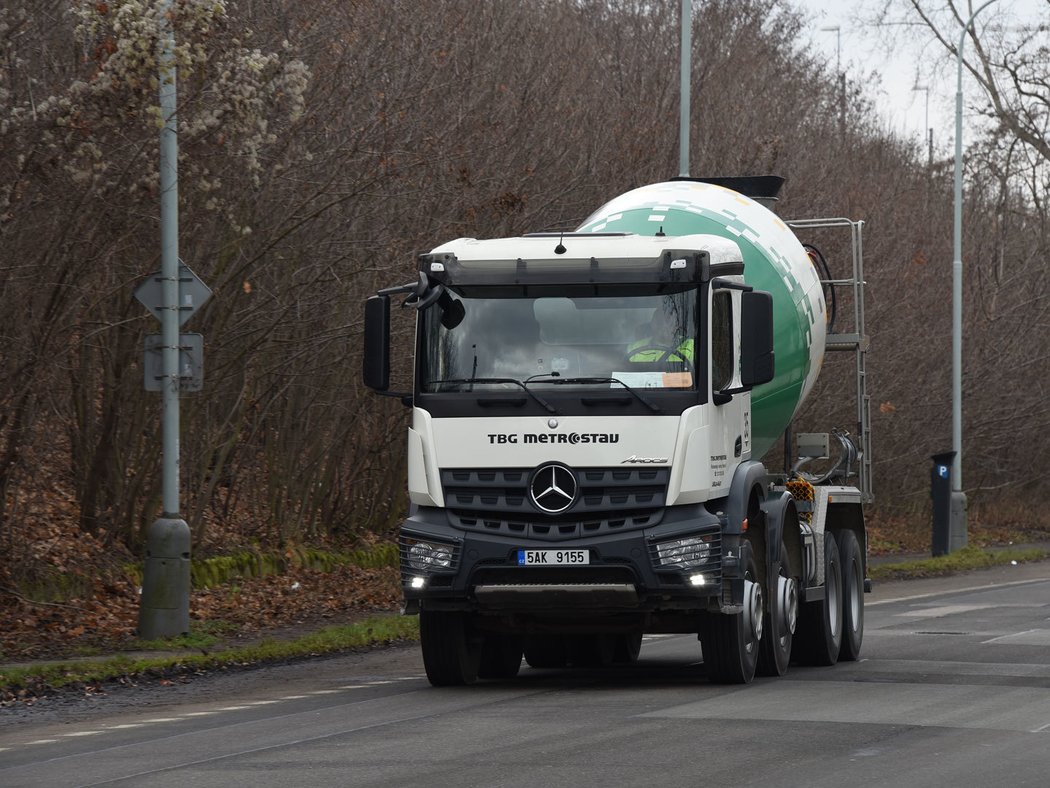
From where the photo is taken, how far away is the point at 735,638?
533 inches

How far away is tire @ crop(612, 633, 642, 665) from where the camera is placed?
1600 centimetres

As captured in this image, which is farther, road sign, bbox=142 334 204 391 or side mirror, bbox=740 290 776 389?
road sign, bbox=142 334 204 391

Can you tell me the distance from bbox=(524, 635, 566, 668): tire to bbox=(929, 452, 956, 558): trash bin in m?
20.4

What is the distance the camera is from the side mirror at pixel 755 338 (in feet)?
43.4

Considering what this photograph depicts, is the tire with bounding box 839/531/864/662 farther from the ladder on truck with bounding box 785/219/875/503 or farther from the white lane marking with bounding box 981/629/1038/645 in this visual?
the white lane marking with bounding box 981/629/1038/645

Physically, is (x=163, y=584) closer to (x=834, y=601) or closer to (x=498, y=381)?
(x=498, y=381)

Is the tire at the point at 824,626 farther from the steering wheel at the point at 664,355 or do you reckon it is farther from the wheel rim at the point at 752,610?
the steering wheel at the point at 664,355

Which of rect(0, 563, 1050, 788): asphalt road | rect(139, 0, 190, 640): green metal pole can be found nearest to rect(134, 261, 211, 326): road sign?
rect(139, 0, 190, 640): green metal pole

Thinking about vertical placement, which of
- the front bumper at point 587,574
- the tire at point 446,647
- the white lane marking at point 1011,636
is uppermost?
the front bumper at point 587,574

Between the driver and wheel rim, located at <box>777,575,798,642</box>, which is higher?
the driver

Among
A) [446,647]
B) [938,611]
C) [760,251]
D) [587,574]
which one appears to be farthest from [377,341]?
[938,611]

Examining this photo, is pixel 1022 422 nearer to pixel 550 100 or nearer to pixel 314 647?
pixel 550 100

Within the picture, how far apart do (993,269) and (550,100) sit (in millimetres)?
21330

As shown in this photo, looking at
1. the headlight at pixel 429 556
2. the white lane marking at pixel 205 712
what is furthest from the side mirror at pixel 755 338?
the white lane marking at pixel 205 712
